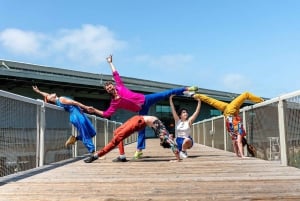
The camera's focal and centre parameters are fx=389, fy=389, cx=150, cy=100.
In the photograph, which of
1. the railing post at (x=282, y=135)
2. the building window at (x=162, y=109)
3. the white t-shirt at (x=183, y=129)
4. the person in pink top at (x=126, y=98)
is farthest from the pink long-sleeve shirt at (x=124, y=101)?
the building window at (x=162, y=109)

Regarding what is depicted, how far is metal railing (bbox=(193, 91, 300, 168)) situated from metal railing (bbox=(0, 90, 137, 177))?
337 cm

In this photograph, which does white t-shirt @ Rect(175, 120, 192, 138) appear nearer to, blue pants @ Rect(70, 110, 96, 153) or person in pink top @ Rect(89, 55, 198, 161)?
person in pink top @ Rect(89, 55, 198, 161)

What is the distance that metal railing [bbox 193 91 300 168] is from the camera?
16.0 ft

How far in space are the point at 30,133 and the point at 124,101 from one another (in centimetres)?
181

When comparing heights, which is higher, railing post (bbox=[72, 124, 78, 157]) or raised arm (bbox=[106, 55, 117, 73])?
raised arm (bbox=[106, 55, 117, 73])

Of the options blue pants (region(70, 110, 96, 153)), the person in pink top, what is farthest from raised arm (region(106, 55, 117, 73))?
blue pants (region(70, 110, 96, 153))

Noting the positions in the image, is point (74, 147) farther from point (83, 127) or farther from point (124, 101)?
point (124, 101)

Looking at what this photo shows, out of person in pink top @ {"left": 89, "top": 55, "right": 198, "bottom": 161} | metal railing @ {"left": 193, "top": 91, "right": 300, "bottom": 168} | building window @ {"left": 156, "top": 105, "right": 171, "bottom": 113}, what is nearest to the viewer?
metal railing @ {"left": 193, "top": 91, "right": 300, "bottom": 168}

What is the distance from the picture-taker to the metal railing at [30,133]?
424 centimetres

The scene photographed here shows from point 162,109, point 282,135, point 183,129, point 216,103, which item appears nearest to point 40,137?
point 183,129

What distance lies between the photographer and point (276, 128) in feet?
18.6

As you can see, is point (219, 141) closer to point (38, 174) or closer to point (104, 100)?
point (38, 174)

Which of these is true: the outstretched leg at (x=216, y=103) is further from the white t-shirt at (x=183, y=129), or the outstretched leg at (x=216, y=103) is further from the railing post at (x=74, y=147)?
the railing post at (x=74, y=147)

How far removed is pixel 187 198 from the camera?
9.77 feet
